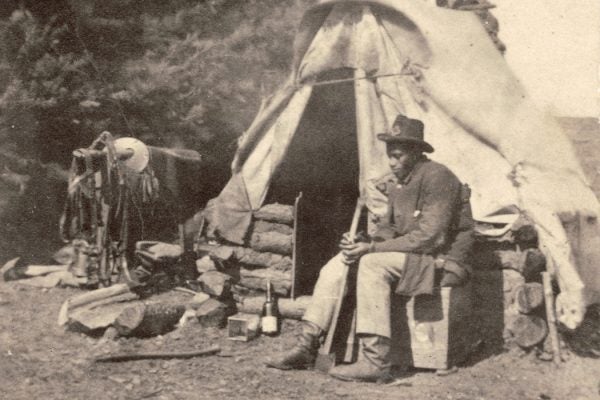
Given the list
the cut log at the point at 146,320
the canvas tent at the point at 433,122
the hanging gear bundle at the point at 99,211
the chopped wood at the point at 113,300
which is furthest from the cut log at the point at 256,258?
the hanging gear bundle at the point at 99,211

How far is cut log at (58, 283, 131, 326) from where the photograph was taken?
6230 mm

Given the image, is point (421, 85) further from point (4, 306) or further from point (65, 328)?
point (4, 306)

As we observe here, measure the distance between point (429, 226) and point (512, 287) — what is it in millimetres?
1063

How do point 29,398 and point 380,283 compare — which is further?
point 380,283

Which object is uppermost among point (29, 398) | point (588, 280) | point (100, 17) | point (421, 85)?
point (100, 17)

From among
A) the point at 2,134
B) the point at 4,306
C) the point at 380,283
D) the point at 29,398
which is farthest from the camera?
the point at 2,134

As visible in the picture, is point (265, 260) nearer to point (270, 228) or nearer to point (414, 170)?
point (270, 228)

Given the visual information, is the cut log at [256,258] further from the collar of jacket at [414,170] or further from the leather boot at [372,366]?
the leather boot at [372,366]

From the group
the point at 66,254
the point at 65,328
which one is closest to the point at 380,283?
the point at 65,328

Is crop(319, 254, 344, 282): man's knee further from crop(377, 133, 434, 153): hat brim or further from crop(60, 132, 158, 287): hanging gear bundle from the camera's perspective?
crop(60, 132, 158, 287): hanging gear bundle

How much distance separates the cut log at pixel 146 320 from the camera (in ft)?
18.8

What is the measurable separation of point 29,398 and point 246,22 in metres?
6.60

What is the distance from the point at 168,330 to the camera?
235 inches

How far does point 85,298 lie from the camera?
20.9 feet
